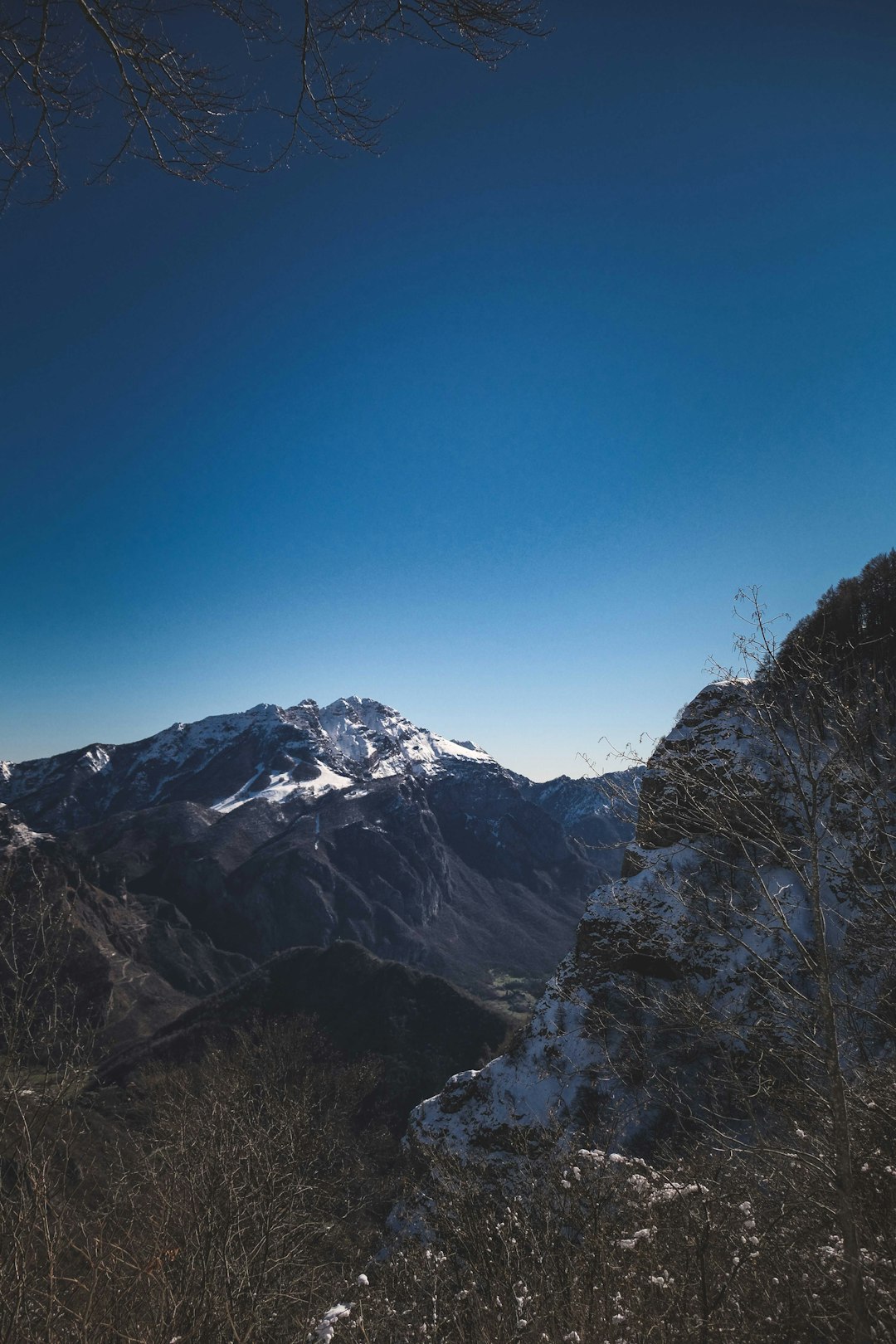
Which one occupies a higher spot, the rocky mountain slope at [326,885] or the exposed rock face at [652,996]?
the exposed rock face at [652,996]

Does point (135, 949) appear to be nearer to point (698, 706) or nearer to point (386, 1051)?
point (386, 1051)

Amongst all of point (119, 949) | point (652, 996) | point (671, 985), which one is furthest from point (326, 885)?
point (652, 996)

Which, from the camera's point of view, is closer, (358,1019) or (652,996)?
(652,996)

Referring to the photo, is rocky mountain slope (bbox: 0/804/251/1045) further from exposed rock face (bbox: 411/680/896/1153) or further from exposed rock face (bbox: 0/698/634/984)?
exposed rock face (bbox: 411/680/896/1153)

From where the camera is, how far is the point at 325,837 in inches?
6663

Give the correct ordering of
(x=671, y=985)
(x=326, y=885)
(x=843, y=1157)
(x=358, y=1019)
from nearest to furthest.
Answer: (x=843, y=1157) < (x=671, y=985) < (x=358, y=1019) < (x=326, y=885)

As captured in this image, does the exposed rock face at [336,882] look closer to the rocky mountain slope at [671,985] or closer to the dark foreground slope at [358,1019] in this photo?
the dark foreground slope at [358,1019]

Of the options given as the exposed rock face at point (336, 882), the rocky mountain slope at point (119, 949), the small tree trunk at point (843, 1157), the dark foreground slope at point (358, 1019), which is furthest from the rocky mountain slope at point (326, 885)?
the small tree trunk at point (843, 1157)

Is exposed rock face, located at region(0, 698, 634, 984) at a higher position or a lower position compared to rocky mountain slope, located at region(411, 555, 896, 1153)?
lower

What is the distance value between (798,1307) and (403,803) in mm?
195157

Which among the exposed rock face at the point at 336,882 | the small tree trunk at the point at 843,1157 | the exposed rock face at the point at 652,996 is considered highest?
the small tree trunk at the point at 843,1157

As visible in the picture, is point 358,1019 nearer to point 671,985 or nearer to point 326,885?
point 671,985

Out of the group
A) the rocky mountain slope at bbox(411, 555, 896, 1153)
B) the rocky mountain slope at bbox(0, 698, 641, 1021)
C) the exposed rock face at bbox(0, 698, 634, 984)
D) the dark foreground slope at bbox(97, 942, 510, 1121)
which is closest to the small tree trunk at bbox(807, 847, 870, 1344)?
the rocky mountain slope at bbox(411, 555, 896, 1153)

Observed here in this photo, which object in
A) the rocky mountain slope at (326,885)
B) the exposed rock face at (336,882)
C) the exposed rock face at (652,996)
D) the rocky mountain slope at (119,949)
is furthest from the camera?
the exposed rock face at (336,882)
